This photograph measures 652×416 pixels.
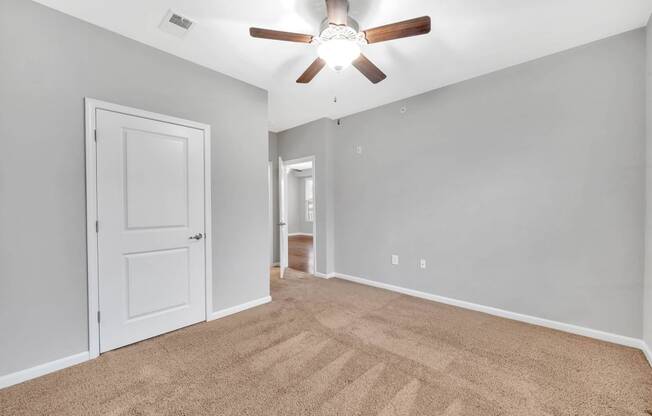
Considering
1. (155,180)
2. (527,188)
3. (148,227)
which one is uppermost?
(155,180)

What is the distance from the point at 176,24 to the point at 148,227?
5.54 ft

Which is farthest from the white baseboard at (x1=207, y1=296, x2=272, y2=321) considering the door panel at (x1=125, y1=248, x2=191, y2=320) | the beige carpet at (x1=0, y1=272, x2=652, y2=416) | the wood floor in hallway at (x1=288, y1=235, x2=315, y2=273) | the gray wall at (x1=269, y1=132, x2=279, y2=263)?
the gray wall at (x1=269, y1=132, x2=279, y2=263)

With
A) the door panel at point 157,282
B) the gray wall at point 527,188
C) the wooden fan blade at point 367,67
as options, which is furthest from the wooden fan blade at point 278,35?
the gray wall at point 527,188

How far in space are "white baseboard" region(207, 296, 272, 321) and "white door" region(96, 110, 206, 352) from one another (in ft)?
0.40

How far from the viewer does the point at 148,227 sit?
246 centimetres

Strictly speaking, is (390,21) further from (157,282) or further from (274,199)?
(274,199)

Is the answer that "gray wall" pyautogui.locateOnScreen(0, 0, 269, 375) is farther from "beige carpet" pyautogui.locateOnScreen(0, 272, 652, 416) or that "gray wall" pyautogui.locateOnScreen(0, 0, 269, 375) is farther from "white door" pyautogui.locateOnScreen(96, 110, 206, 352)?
"beige carpet" pyautogui.locateOnScreen(0, 272, 652, 416)

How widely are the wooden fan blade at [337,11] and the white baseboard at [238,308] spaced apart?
284cm

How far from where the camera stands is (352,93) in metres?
3.54

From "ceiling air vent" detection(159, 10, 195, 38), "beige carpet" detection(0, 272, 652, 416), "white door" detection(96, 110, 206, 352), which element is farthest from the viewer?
"white door" detection(96, 110, 206, 352)

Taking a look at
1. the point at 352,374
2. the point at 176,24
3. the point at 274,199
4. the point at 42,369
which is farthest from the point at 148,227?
the point at 274,199

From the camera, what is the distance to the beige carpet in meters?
1.66

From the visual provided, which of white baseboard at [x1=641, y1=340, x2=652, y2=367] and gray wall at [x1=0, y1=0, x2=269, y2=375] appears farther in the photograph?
white baseboard at [x1=641, y1=340, x2=652, y2=367]

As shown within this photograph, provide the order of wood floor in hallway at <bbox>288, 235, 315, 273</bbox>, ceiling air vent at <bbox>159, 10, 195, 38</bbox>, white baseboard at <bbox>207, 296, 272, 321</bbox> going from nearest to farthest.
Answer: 1. ceiling air vent at <bbox>159, 10, 195, 38</bbox>
2. white baseboard at <bbox>207, 296, 272, 321</bbox>
3. wood floor in hallway at <bbox>288, 235, 315, 273</bbox>
